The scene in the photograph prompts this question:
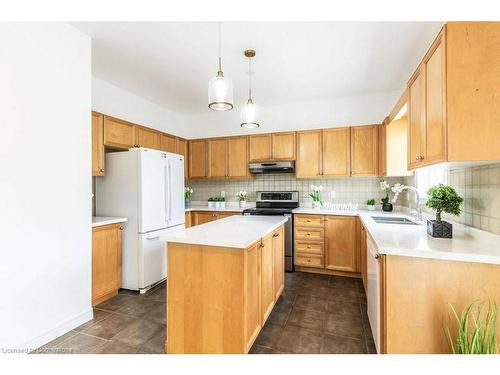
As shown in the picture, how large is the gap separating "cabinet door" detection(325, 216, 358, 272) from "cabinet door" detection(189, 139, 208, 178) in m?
2.43

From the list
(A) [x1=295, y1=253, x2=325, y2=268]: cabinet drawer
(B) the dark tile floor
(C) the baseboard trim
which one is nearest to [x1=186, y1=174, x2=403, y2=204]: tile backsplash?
(A) [x1=295, y1=253, x2=325, y2=268]: cabinet drawer

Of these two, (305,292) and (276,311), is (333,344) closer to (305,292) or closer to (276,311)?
(276,311)

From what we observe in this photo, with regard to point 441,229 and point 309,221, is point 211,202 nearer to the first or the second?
point 309,221

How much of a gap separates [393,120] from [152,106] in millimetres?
3831

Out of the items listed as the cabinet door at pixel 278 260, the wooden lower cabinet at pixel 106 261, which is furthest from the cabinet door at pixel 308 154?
the wooden lower cabinet at pixel 106 261

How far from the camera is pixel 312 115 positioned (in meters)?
4.09

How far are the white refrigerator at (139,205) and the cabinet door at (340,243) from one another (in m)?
2.31

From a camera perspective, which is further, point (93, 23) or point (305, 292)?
point (305, 292)

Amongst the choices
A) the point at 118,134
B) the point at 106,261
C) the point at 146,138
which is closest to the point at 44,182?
the point at 106,261

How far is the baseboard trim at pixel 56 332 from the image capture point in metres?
1.76

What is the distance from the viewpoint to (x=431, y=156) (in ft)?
5.20

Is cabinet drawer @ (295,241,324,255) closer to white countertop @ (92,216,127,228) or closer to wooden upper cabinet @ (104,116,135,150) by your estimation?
white countertop @ (92,216,127,228)
